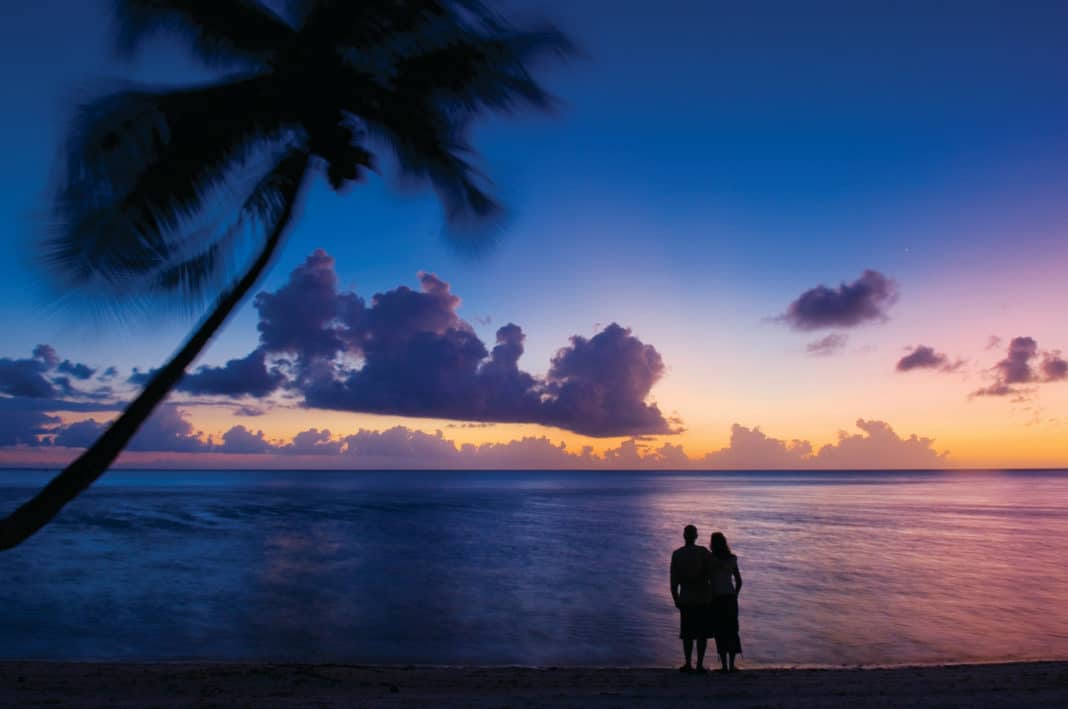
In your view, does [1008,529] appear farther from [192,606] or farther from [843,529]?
[192,606]

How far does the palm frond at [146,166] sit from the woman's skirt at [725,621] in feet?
26.3

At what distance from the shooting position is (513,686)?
9.62 metres

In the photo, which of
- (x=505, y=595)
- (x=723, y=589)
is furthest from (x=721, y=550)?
(x=505, y=595)

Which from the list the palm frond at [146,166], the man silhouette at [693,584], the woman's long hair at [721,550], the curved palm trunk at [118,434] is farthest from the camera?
the woman's long hair at [721,550]

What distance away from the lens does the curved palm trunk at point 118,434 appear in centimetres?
403

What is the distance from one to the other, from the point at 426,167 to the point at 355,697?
677cm

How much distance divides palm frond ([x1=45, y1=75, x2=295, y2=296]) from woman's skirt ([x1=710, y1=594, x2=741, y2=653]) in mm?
8018

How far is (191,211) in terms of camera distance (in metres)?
6.04

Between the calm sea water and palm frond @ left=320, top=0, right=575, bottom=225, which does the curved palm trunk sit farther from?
the calm sea water

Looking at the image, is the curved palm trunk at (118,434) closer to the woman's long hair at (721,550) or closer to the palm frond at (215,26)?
the palm frond at (215,26)

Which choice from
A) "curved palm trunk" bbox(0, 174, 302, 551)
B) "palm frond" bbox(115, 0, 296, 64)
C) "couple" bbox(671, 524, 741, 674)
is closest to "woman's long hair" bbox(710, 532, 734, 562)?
"couple" bbox(671, 524, 741, 674)

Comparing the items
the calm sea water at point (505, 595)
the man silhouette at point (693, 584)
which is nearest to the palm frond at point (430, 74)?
the man silhouette at point (693, 584)

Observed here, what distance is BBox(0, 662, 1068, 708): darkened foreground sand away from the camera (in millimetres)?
8250

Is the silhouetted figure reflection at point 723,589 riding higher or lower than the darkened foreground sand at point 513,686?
higher
